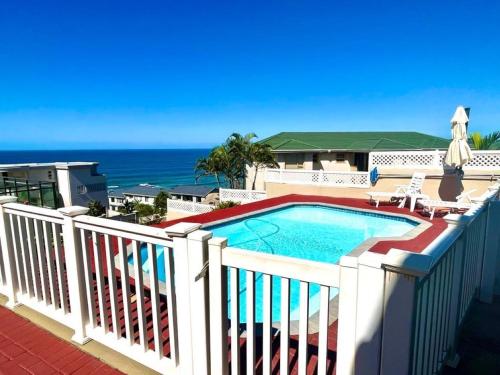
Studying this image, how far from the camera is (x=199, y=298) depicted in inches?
78.5

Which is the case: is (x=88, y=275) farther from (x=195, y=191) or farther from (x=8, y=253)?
(x=195, y=191)

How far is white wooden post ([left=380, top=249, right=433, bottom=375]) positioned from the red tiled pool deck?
223cm

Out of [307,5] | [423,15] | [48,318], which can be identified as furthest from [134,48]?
[48,318]

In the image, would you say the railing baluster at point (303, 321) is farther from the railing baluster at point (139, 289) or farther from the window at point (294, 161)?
the window at point (294, 161)

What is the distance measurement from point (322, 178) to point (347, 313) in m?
13.0

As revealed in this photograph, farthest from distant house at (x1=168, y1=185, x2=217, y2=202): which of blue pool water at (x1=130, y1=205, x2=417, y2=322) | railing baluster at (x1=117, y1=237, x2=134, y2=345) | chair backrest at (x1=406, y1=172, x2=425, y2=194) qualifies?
railing baluster at (x1=117, y1=237, x2=134, y2=345)

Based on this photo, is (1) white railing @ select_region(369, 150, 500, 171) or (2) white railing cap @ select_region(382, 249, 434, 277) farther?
(1) white railing @ select_region(369, 150, 500, 171)

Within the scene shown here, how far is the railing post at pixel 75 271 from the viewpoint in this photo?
2.57m

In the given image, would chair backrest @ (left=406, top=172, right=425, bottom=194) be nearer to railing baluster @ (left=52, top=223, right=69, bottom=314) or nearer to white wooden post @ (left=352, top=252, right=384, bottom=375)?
white wooden post @ (left=352, top=252, right=384, bottom=375)

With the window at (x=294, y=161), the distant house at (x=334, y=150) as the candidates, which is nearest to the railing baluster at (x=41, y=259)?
the distant house at (x=334, y=150)

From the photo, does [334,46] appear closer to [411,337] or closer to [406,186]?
[406,186]

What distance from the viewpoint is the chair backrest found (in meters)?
10.5

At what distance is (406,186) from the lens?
1111cm

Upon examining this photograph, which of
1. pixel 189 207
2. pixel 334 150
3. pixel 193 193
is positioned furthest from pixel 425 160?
pixel 193 193
